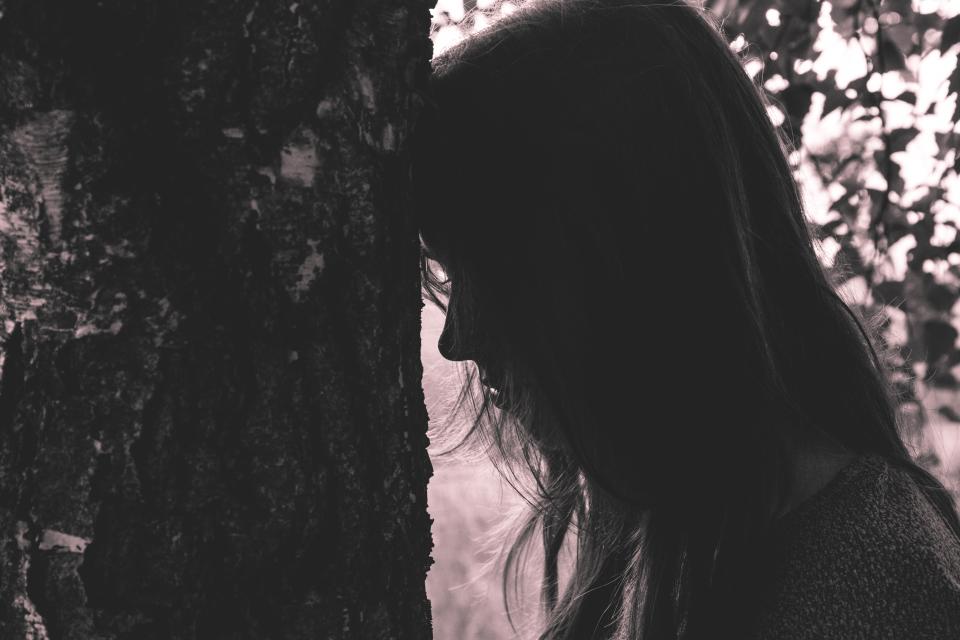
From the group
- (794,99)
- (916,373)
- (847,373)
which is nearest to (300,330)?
(847,373)

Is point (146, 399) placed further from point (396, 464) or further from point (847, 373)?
point (847, 373)

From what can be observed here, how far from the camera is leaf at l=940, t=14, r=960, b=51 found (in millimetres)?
2033

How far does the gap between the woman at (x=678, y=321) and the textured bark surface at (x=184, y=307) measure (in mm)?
257

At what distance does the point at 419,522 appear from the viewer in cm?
85

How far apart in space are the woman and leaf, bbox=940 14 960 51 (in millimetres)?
1206

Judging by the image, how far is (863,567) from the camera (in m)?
0.95

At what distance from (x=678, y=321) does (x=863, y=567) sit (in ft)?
1.19

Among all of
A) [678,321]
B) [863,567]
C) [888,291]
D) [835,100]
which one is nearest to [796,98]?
[835,100]

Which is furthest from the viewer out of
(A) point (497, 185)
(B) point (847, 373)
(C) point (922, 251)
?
(C) point (922, 251)

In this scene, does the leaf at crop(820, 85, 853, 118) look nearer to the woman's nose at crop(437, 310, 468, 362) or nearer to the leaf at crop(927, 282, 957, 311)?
the leaf at crop(927, 282, 957, 311)

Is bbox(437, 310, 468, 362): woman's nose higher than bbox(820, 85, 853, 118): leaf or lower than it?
lower

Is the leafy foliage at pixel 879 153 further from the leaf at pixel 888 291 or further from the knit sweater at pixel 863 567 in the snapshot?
the knit sweater at pixel 863 567

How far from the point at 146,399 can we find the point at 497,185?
508 mm

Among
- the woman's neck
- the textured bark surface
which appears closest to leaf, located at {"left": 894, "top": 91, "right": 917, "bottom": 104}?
the woman's neck
